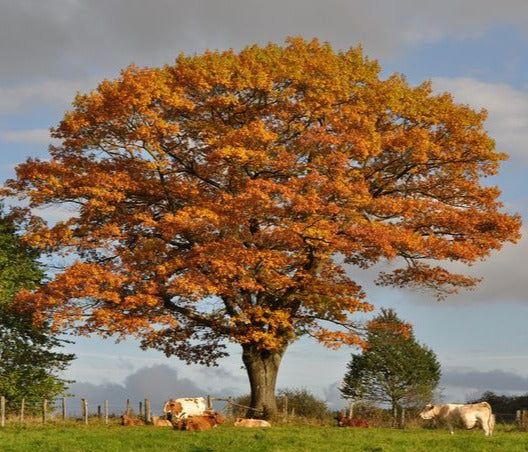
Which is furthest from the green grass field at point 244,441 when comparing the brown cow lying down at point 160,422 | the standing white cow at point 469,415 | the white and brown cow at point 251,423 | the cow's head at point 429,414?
the brown cow lying down at point 160,422

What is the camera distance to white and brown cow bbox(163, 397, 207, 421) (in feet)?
124

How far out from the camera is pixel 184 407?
125 feet

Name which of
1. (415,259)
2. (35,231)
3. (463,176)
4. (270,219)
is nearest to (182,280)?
(270,219)

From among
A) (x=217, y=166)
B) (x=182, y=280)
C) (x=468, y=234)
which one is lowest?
(x=182, y=280)

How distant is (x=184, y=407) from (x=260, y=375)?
13.1 feet

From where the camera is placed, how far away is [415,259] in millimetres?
40156

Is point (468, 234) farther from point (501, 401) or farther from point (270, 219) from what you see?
point (501, 401)

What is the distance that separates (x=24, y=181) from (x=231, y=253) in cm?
1216

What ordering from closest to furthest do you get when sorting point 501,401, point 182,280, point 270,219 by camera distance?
point 182,280 < point 270,219 < point 501,401

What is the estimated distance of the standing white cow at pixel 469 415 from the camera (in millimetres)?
33062

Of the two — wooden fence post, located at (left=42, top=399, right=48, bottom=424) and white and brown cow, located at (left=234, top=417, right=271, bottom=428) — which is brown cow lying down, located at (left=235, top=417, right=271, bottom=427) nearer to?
white and brown cow, located at (left=234, top=417, right=271, bottom=428)

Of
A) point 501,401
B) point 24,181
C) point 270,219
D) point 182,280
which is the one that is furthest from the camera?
point 501,401

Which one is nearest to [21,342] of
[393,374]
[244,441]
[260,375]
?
[260,375]

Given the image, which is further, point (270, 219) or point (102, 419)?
point (102, 419)
